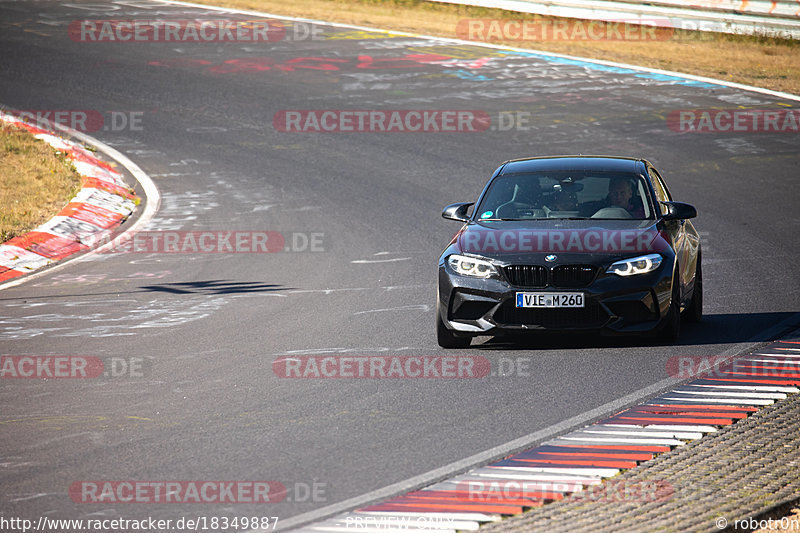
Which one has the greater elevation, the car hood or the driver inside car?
the driver inside car

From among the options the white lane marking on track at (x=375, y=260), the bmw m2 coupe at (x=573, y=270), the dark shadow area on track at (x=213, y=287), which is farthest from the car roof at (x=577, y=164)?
the dark shadow area on track at (x=213, y=287)

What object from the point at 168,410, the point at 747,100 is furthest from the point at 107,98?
the point at 168,410

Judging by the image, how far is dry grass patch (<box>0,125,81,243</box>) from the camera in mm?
15023

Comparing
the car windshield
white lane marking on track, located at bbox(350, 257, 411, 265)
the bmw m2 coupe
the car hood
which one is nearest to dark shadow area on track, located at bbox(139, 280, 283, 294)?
white lane marking on track, located at bbox(350, 257, 411, 265)

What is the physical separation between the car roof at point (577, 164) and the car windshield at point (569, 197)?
0.13 m

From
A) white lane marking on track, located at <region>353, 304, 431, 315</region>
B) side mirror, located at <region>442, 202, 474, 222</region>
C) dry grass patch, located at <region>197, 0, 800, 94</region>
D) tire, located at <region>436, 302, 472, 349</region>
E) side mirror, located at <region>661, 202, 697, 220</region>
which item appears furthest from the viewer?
dry grass patch, located at <region>197, 0, 800, 94</region>

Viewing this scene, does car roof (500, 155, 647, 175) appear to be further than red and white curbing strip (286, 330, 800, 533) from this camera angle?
Yes

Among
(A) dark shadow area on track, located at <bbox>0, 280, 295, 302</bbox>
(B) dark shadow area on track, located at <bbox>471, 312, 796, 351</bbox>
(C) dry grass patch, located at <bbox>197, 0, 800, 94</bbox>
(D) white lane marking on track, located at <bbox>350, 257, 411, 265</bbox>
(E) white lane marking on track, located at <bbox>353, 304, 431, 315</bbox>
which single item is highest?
(C) dry grass patch, located at <bbox>197, 0, 800, 94</bbox>

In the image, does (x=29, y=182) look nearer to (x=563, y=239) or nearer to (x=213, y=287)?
(x=213, y=287)

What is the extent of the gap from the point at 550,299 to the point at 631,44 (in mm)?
20787

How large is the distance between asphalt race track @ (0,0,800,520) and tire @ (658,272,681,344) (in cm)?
11

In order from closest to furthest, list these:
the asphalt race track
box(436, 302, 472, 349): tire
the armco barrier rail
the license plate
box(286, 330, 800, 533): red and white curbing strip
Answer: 1. box(286, 330, 800, 533): red and white curbing strip
2. the asphalt race track
3. the license plate
4. box(436, 302, 472, 349): tire
5. the armco barrier rail

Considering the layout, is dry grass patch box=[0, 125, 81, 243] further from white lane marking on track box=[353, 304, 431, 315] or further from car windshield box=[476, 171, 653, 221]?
car windshield box=[476, 171, 653, 221]

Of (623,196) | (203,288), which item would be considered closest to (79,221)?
(203,288)
